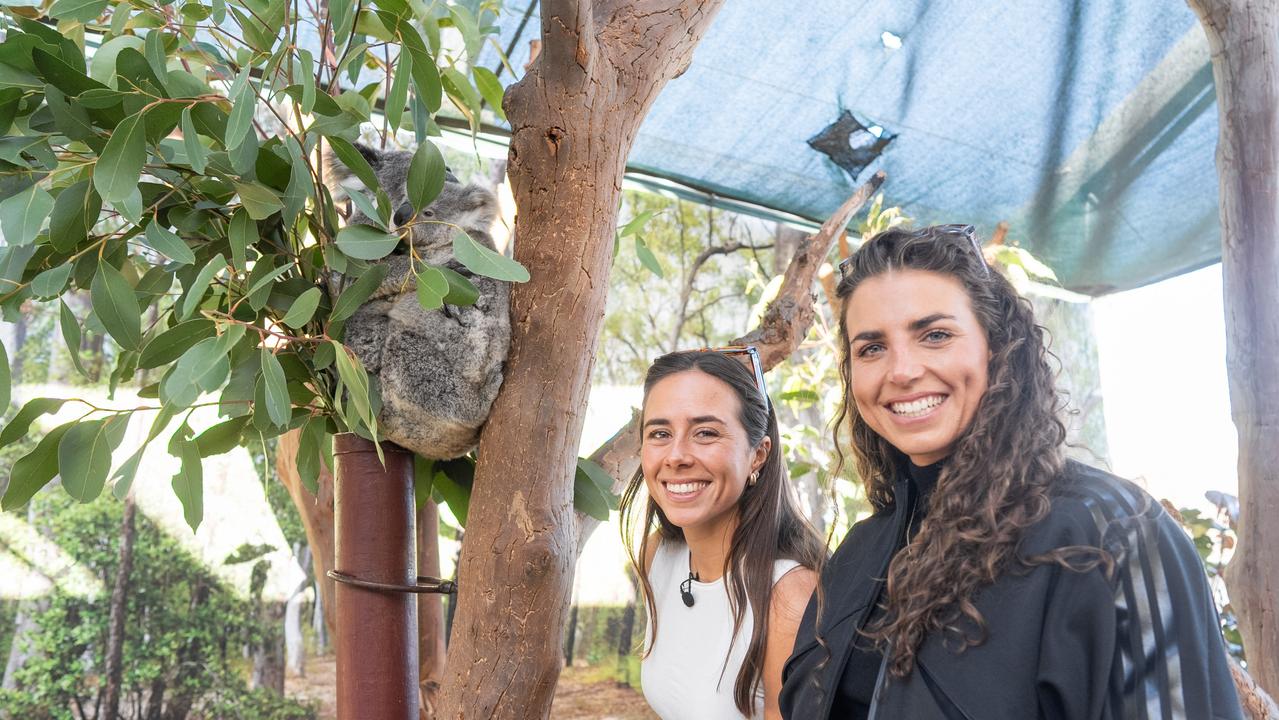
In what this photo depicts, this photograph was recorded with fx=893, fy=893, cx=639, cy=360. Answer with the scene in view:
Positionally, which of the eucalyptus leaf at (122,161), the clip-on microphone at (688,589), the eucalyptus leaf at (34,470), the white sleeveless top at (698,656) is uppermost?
the eucalyptus leaf at (122,161)

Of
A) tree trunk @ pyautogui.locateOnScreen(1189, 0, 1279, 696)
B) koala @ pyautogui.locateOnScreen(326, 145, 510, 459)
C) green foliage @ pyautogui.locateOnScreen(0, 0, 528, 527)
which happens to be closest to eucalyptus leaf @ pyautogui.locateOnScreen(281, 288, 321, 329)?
green foliage @ pyautogui.locateOnScreen(0, 0, 528, 527)

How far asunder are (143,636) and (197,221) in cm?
293

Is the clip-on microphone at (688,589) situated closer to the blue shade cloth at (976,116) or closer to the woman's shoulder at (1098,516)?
the woman's shoulder at (1098,516)

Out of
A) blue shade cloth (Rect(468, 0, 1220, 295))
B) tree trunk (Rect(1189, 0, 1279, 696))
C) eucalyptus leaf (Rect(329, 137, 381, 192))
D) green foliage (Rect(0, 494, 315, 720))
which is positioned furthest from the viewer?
green foliage (Rect(0, 494, 315, 720))

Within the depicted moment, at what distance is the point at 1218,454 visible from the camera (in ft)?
13.1

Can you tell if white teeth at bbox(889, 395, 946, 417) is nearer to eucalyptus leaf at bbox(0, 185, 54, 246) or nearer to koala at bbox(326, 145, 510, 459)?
koala at bbox(326, 145, 510, 459)

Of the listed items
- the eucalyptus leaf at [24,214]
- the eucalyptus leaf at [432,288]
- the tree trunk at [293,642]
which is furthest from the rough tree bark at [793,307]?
the tree trunk at [293,642]

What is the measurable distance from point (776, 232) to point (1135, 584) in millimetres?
3860

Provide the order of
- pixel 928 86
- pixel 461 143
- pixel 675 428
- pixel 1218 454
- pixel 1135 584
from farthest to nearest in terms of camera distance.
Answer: pixel 1218 454 < pixel 461 143 < pixel 928 86 < pixel 675 428 < pixel 1135 584

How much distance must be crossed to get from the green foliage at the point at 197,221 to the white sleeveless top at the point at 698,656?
60cm

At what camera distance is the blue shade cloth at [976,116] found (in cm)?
216

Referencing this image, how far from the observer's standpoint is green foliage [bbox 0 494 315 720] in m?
3.17

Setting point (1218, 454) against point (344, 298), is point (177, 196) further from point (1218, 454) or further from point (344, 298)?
point (1218, 454)

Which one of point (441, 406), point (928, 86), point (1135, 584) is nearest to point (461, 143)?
point (928, 86)
